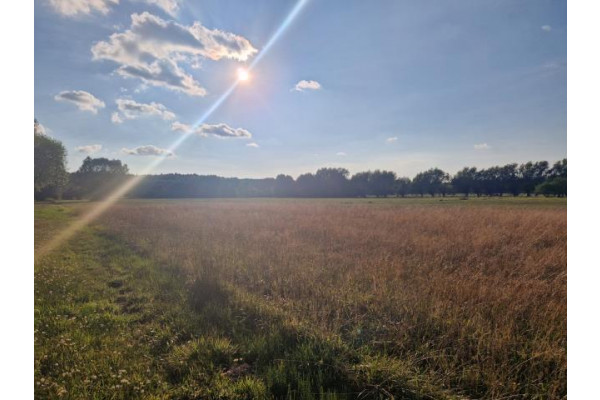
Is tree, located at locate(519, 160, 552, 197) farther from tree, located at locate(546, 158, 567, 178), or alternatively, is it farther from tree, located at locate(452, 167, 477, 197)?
tree, located at locate(546, 158, 567, 178)

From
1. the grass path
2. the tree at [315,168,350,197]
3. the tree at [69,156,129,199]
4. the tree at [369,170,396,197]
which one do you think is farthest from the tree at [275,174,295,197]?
the grass path

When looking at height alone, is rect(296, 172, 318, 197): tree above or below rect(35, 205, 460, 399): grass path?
above

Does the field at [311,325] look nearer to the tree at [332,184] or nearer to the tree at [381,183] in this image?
the tree at [332,184]

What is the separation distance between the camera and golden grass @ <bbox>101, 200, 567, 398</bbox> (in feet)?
11.9

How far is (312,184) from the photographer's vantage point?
9319 cm

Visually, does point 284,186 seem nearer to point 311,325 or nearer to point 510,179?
point 510,179

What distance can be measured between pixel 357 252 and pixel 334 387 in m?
6.37

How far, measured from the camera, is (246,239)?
12.4 metres

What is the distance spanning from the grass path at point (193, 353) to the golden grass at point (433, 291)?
461mm

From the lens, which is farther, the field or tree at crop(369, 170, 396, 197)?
tree at crop(369, 170, 396, 197)

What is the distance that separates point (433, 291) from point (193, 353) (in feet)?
15.1

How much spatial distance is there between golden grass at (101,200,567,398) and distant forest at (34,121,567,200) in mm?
61738

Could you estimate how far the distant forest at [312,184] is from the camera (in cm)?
7388
